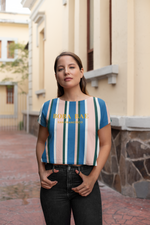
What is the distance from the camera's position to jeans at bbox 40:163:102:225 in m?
1.50

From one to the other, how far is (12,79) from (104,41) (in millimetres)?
13867

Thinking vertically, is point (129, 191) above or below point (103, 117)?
below

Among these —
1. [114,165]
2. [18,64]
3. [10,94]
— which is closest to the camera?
[114,165]

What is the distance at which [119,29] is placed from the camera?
444 cm

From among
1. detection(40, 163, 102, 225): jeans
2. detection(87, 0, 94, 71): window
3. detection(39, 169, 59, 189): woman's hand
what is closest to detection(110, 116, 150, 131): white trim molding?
detection(87, 0, 94, 71): window

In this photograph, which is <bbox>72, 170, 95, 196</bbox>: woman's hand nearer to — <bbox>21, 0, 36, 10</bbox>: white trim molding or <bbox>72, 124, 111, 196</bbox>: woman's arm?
<bbox>72, 124, 111, 196</bbox>: woman's arm

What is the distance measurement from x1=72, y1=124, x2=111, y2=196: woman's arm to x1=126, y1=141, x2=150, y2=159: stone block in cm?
251

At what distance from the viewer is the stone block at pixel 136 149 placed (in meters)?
3.92

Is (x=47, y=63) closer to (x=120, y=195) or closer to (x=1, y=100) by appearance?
(x=120, y=195)

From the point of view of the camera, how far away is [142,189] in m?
3.95

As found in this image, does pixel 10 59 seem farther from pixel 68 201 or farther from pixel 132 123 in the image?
pixel 68 201

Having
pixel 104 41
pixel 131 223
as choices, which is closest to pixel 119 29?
pixel 104 41

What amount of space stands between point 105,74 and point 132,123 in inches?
46.6

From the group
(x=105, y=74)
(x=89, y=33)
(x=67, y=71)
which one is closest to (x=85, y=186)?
(x=67, y=71)
